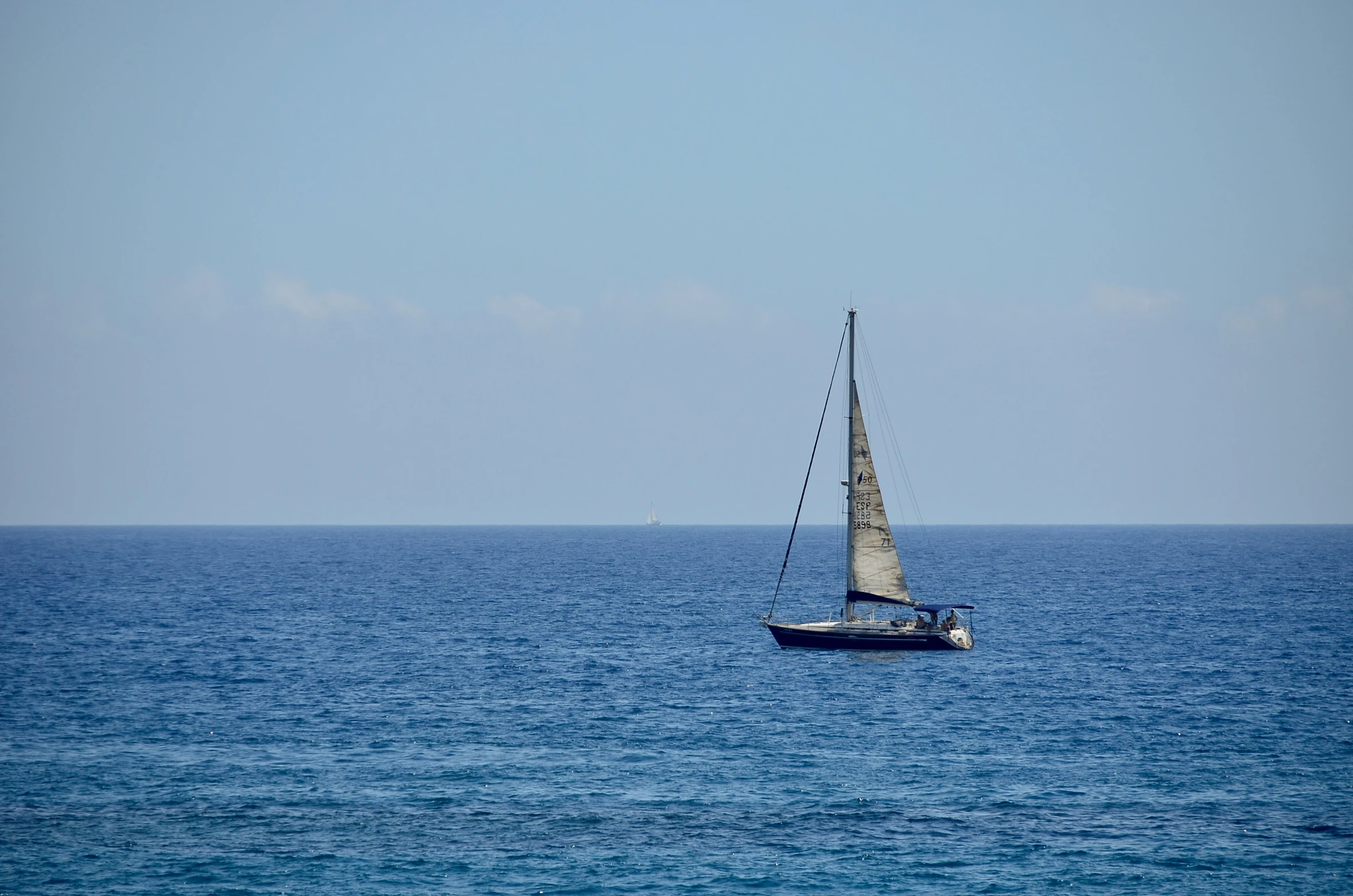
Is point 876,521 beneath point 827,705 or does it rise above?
above

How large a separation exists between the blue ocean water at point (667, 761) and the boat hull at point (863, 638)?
151 cm

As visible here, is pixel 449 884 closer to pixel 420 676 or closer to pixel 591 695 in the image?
pixel 591 695

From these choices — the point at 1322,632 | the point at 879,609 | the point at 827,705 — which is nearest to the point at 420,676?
the point at 827,705

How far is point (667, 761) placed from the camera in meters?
50.2

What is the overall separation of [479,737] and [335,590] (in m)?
96.6

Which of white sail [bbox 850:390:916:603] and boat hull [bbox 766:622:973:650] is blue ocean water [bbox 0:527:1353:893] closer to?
boat hull [bbox 766:622:973:650]

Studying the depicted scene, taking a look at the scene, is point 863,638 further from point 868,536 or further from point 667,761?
point 667,761

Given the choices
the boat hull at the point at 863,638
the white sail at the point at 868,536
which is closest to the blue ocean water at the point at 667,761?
the boat hull at the point at 863,638

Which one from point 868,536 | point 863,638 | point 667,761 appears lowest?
point 667,761

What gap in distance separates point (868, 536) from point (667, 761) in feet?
101

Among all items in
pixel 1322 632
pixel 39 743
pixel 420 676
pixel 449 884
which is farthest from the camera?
pixel 1322 632

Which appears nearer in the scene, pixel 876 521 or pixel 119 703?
pixel 119 703

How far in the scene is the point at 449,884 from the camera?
36.0m

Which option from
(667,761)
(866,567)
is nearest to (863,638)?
(866,567)
